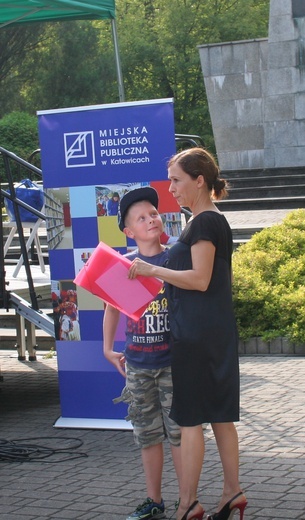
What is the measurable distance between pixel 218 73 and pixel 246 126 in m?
1.47

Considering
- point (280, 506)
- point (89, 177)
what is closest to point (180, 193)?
point (280, 506)

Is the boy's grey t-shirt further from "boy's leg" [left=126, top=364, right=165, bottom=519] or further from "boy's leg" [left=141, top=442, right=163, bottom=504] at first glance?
"boy's leg" [left=141, top=442, right=163, bottom=504]

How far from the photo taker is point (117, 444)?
6695 mm

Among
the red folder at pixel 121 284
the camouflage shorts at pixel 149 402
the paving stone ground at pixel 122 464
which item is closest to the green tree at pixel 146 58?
the paving stone ground at pixel 122 464

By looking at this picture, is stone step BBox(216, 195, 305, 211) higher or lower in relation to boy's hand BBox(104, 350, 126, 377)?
higher

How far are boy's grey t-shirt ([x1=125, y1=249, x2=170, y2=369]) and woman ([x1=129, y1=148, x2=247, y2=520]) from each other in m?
0.27

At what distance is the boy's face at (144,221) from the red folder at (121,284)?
0.24m

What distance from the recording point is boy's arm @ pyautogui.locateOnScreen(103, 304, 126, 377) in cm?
517

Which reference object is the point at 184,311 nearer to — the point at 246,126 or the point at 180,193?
the point at 180,193

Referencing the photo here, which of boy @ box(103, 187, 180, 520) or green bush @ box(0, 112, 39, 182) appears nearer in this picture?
boy @ box(103, 187, 180, 520)

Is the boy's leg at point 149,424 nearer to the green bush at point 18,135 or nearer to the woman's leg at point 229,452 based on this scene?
the woman's leg at point 229,452

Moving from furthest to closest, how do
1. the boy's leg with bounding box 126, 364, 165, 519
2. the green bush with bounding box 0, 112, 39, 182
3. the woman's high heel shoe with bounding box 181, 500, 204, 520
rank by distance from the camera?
1. the green bush with bounding box 0, 112, 39, 182
2. the boy's leg with bounding box 126, 364, 165, 519
3. the woman's high heel shoe with bounding box 181, 500, 204, 520

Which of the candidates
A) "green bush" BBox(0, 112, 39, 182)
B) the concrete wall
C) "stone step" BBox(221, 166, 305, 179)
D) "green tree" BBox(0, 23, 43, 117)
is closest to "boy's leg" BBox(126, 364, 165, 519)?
"stone step" BBox(221, 166, 305, 179)

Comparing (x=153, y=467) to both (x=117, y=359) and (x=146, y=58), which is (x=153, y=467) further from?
(x=146, y=58)
